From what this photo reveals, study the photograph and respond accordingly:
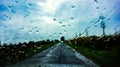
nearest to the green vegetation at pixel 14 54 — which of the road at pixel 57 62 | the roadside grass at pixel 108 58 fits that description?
the road at pixel 57 62

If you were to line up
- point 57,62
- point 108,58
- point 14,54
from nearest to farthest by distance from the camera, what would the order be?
point 57,62 → point 108,58 → point 14,54

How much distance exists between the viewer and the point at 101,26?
114188 millimetres

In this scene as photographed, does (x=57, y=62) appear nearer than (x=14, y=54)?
Yes

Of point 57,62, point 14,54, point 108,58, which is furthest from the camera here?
point 14,54

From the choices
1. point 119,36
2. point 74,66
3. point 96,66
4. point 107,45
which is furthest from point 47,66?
point 107,45

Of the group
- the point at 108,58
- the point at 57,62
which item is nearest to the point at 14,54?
the point at 108,58

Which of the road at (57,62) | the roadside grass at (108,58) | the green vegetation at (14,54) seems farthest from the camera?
the green vegetation at (14,54)

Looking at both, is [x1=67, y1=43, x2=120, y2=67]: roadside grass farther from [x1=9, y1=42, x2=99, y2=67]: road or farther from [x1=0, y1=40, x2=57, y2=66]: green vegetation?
[x1=0, y1=40, x2=57, y2=66]: green vegetation

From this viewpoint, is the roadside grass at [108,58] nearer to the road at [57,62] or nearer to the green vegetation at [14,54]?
the road at [57,62]

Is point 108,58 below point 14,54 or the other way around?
below

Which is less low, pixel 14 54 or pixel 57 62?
pixel 14 54

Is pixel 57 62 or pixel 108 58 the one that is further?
pixel 108 58

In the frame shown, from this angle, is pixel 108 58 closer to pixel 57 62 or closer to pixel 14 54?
pixel 57 62

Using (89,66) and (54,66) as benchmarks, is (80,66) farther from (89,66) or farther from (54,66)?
(54,66)
